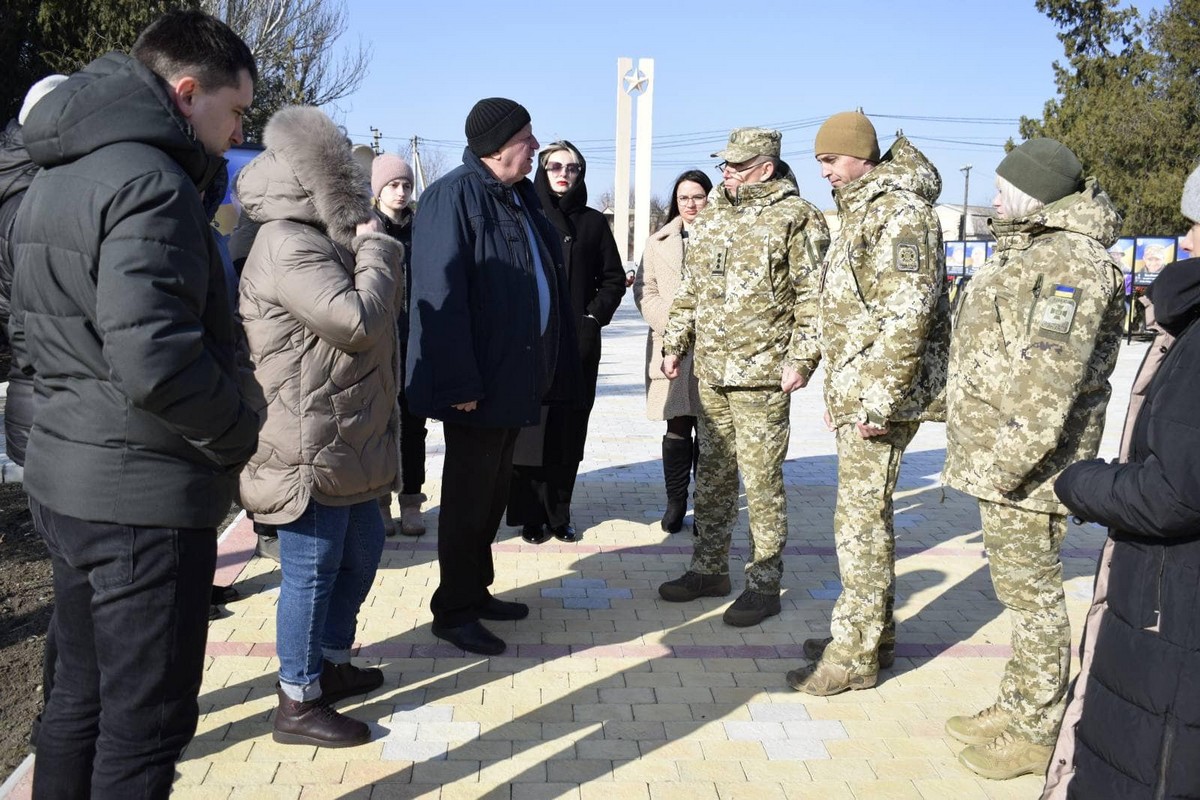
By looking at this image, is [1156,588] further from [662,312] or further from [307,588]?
[662,312]

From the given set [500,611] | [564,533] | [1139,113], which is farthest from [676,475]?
[1139,113]

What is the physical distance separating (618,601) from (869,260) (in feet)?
6.84

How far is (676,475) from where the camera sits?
6.18m

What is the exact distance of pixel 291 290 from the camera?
3143 millimetres

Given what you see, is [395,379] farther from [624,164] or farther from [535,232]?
[624,164]

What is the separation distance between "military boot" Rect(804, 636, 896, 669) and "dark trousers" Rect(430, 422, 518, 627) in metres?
1.36

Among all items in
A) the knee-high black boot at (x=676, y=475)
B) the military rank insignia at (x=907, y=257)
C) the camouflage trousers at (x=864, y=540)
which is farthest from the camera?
the knee-high black boot at (x=676, y=475)

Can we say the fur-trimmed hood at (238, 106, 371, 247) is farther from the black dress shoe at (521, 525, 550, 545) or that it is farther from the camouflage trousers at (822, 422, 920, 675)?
the black dress shoe at (521, 525, 550, 545)

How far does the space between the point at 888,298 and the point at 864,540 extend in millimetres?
905

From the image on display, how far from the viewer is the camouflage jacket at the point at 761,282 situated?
14.7 ft

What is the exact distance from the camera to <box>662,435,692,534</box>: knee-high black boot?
6.16m

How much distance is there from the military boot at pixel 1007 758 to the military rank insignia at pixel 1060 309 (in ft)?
4.35

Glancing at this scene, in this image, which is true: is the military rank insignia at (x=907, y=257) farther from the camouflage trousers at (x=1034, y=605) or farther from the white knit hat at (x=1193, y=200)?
the white knit hat at (x=1193, y=200)

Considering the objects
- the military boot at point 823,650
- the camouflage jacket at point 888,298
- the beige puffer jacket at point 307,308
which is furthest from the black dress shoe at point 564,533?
the beige puffer jacket at point 307,308
